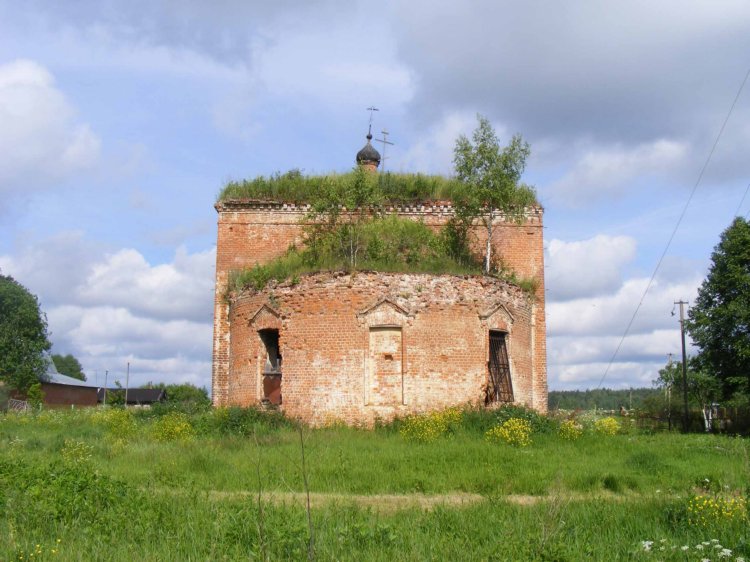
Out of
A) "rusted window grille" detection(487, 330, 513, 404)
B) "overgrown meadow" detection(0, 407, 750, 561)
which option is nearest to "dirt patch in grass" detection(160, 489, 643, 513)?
"overgrown meadow" detection(0, 407, 750, 561)

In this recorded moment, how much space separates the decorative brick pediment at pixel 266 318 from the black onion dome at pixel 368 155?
34.8ft

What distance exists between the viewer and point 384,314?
18.1m

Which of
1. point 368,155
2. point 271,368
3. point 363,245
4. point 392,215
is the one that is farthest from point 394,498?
point 368,155

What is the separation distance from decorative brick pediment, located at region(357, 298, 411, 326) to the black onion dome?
1101 centimetres

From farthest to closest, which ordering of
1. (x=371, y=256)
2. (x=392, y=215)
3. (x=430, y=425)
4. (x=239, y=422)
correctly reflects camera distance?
(x=392, y=215) → (x=371, y=256) → (x=239, y=422) → (x=430, y=425)

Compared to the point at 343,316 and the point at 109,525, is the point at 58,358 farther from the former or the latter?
the point at 109,525

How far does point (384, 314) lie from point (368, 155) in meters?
11.3

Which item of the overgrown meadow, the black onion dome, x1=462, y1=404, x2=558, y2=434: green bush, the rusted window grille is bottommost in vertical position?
the overgrown meadow

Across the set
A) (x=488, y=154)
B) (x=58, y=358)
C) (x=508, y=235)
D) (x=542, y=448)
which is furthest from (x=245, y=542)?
(x=58, y=358)

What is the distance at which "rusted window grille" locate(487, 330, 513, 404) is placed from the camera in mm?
18828

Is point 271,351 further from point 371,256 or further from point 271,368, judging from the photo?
point 371,256

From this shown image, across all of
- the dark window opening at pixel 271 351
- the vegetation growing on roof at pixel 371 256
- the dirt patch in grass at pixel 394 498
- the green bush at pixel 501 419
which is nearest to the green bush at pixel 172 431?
the dark window opening at pixel 271 351

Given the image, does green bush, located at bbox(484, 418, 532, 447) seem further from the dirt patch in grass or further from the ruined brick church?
the dirt patch in grass

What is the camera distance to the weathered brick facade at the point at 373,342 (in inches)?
698
